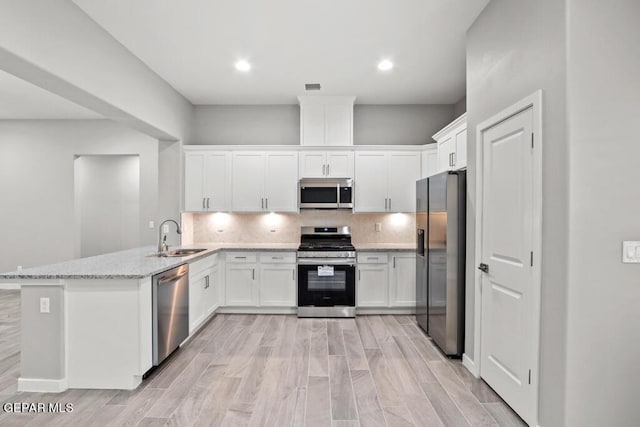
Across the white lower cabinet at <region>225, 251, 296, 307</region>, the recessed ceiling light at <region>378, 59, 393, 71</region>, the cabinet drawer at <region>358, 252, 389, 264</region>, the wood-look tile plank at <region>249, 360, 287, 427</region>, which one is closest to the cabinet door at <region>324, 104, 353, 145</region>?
the recessed ceiling light at <region>378, 59, 393, 71</region>

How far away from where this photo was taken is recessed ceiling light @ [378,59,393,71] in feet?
12.0

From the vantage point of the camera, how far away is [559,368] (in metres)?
1.84

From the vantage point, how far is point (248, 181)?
4.81 metres

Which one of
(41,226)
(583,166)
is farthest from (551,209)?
(41,226)

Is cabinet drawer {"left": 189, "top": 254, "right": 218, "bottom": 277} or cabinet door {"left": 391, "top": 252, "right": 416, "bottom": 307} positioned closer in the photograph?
cabinet drawer {"left": 189, "top": 254, "right": 218, "bottom": 277}

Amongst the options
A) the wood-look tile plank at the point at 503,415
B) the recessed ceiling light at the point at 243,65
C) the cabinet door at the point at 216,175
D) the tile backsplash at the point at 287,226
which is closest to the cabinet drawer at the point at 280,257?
the tile backsplash at the point at 287,226

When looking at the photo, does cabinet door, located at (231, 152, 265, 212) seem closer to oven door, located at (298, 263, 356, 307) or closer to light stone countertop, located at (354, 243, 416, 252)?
oven door, located at (298, 263, 356, 307)

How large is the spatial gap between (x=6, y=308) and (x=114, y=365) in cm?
346

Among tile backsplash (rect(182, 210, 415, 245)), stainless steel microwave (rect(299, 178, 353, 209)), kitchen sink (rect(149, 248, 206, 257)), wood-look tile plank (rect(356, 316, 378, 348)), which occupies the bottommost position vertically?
wood-look tile plank (rect(356, 316, 378, 348))

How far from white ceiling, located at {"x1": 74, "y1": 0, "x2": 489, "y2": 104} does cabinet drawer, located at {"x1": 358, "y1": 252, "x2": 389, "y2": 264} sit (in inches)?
86.1

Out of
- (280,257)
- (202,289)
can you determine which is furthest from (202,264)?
(280,257)

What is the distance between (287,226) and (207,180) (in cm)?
133

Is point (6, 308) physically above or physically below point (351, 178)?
below

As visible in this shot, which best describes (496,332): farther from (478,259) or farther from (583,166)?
(583,166)
